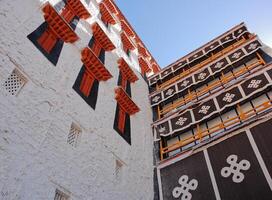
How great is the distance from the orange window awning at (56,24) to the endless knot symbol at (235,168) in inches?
239

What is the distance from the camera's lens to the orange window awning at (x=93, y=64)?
900 cm

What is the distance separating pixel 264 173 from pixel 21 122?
5637mm

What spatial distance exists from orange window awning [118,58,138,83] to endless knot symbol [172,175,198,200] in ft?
18.2

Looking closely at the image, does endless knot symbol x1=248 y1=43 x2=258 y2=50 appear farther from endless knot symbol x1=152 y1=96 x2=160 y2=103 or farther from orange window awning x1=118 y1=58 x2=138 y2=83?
orange window awning x1=118 y1=58 x2=138 y2=83


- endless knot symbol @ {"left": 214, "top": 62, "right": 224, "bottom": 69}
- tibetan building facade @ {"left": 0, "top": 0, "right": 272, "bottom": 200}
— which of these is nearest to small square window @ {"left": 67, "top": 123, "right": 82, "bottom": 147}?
tibetan building facade @ {"left": 0, "top": 0, "right": 272, "bottom": 200}

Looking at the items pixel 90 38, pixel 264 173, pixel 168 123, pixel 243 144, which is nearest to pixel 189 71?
pixel 168 123

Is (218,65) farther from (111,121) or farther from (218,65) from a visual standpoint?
(111,121)

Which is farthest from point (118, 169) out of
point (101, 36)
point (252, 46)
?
point (252, 46)

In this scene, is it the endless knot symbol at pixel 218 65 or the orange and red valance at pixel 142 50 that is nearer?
the endless knot symbol at pixel 218 65

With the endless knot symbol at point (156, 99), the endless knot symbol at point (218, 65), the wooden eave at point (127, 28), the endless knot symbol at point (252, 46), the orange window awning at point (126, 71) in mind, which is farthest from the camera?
the wooden eave at point (127, 28)

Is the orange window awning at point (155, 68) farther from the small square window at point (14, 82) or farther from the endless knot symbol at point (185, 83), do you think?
the small square window at point (14, 82)

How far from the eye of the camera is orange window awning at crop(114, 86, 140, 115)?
9.93m

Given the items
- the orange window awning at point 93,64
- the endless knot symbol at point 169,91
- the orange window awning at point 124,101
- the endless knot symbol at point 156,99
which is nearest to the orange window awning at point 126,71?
the endless knot symbol at point 156,99

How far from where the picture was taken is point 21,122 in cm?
543
